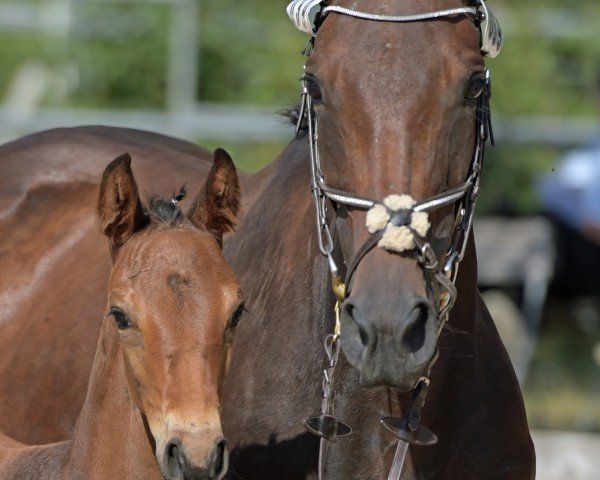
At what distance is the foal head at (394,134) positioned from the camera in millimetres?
2914

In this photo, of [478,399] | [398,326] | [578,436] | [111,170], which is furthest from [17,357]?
[578,436]

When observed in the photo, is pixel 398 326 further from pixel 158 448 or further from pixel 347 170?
pixel 158 448

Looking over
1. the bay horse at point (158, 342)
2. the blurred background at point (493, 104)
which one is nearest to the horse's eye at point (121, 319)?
the bay horse at point (158, 342)

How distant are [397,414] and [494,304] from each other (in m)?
6.99

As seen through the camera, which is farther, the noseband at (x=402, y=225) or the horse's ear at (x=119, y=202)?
the horse's ear at (x=119, y=202)

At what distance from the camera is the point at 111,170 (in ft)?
11.2

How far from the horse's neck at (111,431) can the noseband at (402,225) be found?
0.48 metres

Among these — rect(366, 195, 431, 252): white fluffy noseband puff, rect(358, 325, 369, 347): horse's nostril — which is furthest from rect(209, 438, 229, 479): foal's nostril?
rect(366, 195, 431, 252): white fluffy noseband puff

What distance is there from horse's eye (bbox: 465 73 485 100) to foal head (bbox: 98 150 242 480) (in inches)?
31.4

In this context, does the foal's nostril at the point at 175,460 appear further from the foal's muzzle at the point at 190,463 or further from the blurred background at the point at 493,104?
the blurred background at the point at 493,104

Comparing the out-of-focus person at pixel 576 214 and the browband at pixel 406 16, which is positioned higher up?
the browband at pixel 406 16

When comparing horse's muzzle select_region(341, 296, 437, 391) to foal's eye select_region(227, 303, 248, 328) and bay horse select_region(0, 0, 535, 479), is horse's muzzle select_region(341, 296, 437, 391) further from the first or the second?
foal's eye select_region(227, 303, 248, 328)

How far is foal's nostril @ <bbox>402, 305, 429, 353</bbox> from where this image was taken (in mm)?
2904

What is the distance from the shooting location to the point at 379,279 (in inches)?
116
